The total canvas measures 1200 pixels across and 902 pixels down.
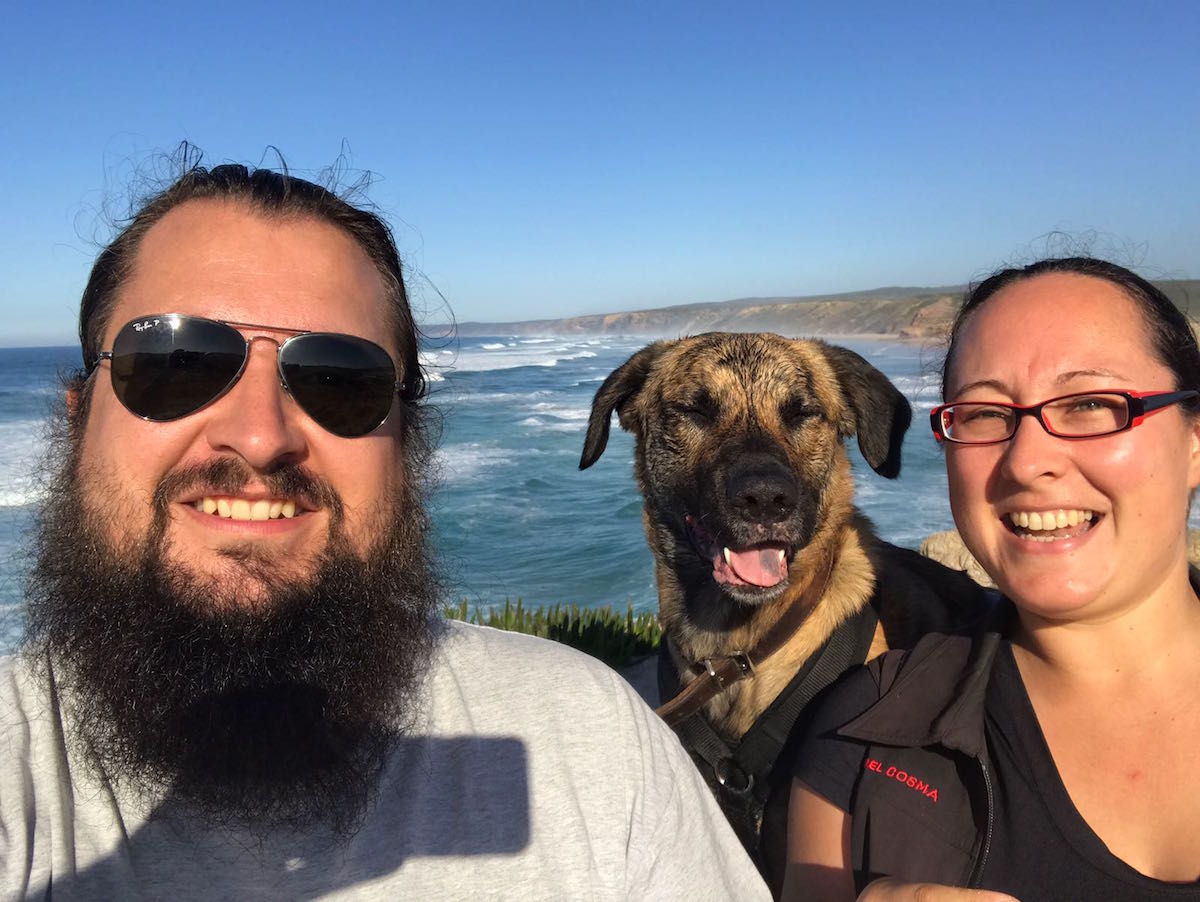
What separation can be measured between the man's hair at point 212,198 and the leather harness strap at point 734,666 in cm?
179

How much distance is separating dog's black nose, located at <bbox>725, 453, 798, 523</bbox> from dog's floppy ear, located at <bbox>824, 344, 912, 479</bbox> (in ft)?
1.88

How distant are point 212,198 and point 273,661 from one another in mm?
1143

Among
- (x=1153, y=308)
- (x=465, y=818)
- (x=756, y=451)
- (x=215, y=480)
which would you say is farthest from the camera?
(x=756, y=451)

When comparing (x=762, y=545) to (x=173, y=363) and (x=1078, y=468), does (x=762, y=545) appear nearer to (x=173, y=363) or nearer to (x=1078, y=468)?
(x=1078, y=468)

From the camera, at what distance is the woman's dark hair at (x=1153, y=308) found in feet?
6.50

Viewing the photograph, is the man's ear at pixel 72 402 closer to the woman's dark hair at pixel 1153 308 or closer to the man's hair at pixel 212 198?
the man's hair at pixel 212 198

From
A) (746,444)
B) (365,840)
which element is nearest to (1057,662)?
(365,840)

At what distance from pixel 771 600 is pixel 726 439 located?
766mm

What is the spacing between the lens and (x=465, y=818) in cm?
169

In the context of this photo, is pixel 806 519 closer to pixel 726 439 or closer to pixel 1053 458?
pixel 726 439

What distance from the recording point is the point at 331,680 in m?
1.95

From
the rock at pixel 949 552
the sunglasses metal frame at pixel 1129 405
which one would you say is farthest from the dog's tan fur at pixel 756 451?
the rock at pixel 949 552

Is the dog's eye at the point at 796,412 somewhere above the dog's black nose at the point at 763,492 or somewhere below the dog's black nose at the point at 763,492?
above

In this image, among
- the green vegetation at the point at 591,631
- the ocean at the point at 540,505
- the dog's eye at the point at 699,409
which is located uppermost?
the dog's eye at the point at 699,409
